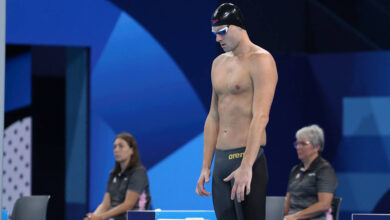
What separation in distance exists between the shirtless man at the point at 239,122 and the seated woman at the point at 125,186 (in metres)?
2.70

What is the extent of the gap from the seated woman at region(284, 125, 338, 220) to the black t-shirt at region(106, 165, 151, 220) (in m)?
1.22

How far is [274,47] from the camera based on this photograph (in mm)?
7812

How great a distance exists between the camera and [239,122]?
3428mm

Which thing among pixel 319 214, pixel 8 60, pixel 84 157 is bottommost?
pixel 319 214

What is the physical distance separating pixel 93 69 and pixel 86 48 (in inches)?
9.4

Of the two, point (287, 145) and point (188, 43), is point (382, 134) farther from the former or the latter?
point (188, 43)

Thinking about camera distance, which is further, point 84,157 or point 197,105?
point 84,157

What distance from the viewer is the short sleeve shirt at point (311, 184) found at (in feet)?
19.3

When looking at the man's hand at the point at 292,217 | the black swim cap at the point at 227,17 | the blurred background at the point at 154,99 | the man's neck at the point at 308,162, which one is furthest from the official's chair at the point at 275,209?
the black swim cap at the point at 227,17

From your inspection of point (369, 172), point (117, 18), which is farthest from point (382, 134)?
point (117, 18)

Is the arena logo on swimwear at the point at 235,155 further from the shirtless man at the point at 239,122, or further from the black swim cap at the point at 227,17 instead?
the black swim cap at the point at 227,17

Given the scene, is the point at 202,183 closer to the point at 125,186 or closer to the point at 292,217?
the point at 292,217

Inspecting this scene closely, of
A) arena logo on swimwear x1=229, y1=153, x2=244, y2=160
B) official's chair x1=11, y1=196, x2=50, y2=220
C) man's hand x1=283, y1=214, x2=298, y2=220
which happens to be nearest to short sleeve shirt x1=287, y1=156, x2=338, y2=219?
man's hand x1=283, y1=214, x2=298, y2=220

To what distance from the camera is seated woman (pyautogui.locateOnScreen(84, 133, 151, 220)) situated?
20.2ft
